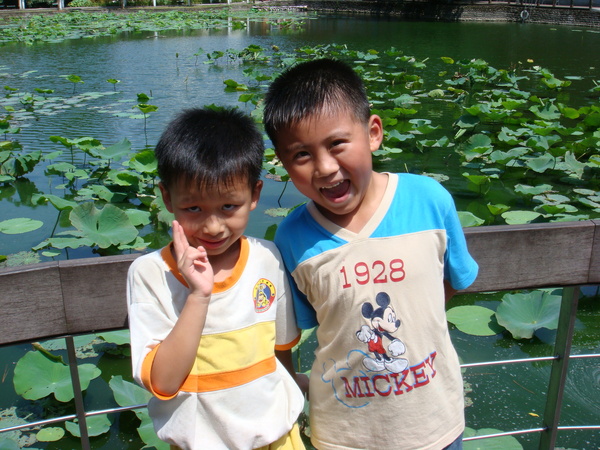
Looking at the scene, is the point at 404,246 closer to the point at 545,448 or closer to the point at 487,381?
the point at 545,448

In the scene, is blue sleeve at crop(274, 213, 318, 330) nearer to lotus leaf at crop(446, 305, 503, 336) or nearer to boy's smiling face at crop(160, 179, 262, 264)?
boy's smiling face at crop(160, 179, 262, 264)

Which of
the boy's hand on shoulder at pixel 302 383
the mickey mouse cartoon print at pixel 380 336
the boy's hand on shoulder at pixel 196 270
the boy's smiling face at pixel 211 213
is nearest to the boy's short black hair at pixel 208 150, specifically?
the boy's smiling face at pixel 211 213

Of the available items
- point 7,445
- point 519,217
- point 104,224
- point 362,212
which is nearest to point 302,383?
point 362,212

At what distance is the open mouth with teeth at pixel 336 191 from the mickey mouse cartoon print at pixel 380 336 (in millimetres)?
173

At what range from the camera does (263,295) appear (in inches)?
38.6

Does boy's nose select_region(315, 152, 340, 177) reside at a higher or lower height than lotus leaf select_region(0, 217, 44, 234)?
higher

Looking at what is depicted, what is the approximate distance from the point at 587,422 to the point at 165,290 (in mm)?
1623

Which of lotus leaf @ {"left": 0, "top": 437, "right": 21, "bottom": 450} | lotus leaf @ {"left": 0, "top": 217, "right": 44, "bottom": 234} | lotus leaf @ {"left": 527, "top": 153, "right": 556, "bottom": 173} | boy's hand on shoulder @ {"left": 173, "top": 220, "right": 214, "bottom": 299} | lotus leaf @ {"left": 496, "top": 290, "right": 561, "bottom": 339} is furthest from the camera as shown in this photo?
lotus leaf @ {"left": 527, "top": 153, "right": 556, "bottom": 173}

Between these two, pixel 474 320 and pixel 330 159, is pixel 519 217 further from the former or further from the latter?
pixel 330 159

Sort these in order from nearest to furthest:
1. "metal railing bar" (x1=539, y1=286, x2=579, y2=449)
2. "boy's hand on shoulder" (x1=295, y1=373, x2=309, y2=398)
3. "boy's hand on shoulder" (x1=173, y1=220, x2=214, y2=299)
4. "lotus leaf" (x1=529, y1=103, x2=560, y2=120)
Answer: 1. "boy's hand on shoulder" (x1=173, y1=220, x2=214, y2=299)
2. "boy's hand on shoulder" (x1=295, y1=373, x2=309, y2=398)
3. "metal railing bar" (x1=539, y1=286, x2=579, y2=449)
4. "lotus leaf" (x1=529, y1=103, x2=560, y2=120)

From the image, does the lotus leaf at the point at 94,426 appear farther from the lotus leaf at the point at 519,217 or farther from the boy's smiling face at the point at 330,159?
the lotus leaf at the point at 519,217

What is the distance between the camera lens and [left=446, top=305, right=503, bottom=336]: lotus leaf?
7.61 feet

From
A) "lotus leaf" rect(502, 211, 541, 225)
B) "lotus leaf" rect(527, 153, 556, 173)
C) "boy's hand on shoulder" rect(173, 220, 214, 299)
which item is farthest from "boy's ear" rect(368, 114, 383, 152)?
"lotus leaf" rect(527, 153, 556, 173)

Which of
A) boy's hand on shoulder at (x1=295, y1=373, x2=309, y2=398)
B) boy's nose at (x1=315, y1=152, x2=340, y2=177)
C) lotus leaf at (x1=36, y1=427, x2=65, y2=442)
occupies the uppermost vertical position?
boy's nose at (x1=315, y1=152, x2=340, y2=177)
